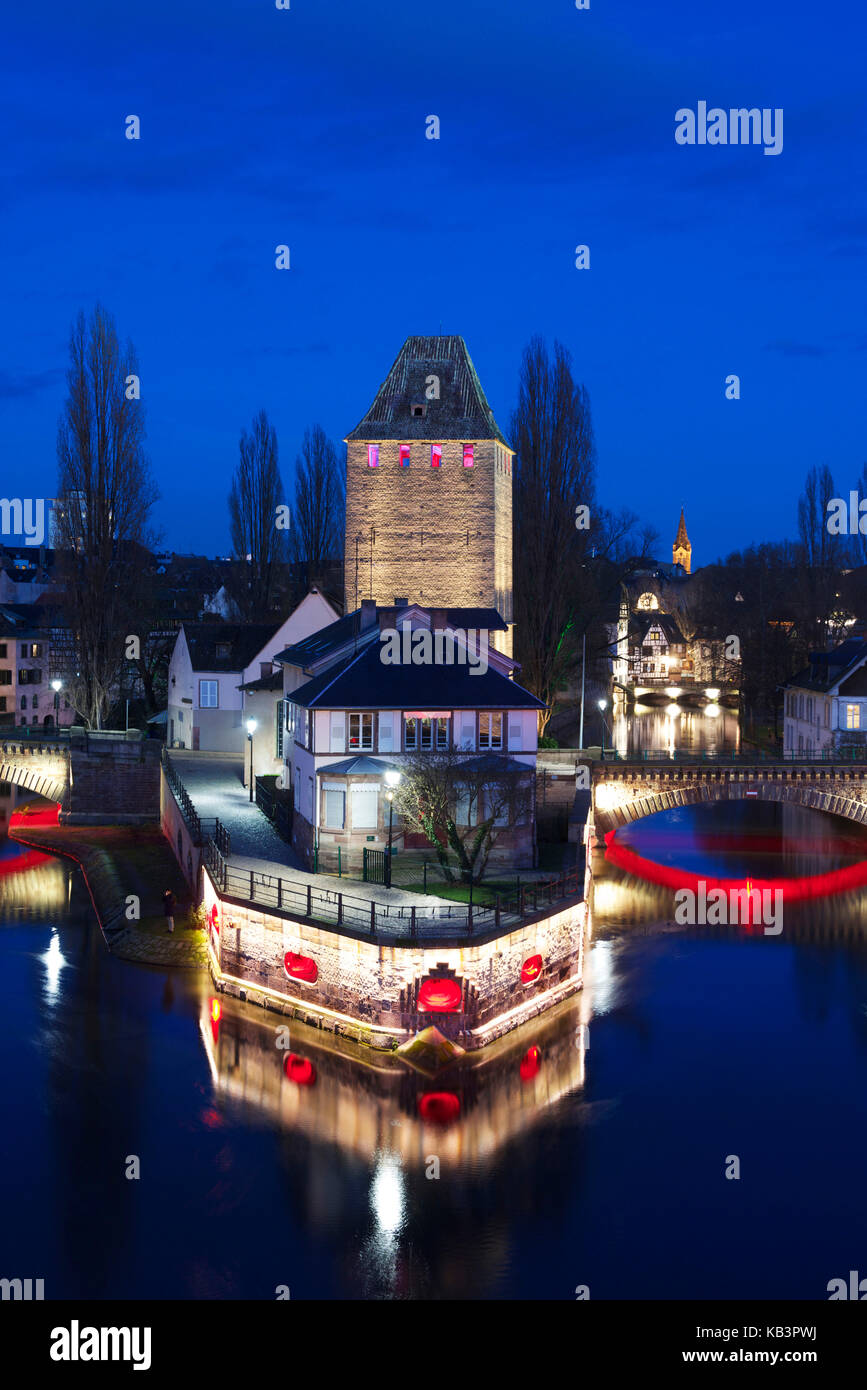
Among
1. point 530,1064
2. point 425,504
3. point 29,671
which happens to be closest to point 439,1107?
point 530,1064

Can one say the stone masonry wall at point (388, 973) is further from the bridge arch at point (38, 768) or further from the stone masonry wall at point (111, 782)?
the bridge arch at point (38, 768)

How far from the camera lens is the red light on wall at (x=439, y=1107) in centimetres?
2422

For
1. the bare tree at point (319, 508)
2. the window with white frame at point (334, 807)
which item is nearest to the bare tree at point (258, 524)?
the bare tree at point (319, 508)

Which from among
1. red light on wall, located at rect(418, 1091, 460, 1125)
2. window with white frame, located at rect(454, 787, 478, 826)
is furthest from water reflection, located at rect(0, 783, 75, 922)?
red light on wall, located at rect(418, 1091, 460, 1125)

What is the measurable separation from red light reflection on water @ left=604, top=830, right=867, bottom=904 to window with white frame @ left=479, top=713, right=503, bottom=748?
453 inches

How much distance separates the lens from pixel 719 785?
1844 inches

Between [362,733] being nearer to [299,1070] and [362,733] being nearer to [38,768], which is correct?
[299,1070]

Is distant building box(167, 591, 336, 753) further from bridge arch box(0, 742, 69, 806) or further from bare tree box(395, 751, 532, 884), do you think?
bare tree box(395, 751, 532, 884)

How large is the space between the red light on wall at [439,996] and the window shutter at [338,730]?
9276mm

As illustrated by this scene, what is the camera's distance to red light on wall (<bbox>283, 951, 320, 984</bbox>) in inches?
1096

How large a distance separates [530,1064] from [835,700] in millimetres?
32214

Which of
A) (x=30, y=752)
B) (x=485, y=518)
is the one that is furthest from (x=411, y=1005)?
(x=30, y=752)

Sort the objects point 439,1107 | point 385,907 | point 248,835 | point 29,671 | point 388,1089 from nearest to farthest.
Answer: point 439,1107 → point 388,1089 → point 385,907 → point 248,835 → point 29,671
